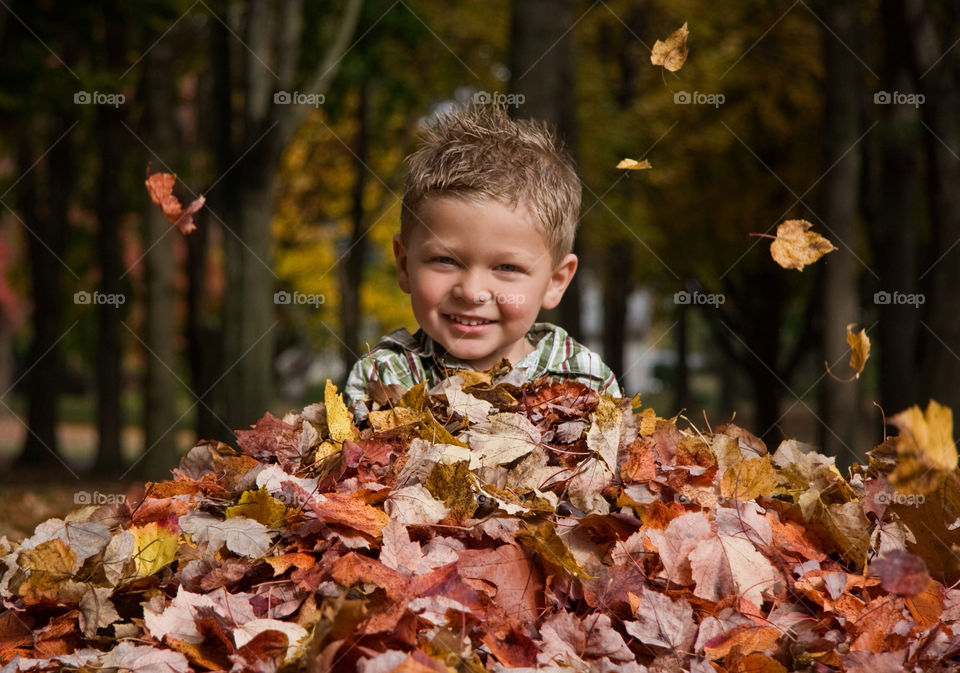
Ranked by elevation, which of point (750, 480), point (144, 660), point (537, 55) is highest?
point (537, 55)

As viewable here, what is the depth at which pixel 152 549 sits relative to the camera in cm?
203

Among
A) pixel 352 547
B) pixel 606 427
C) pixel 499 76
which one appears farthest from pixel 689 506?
pixel 499 76

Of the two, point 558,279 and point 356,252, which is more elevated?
point 356,252

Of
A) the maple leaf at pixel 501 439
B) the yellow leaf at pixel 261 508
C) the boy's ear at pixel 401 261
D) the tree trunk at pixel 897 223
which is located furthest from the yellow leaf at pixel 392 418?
the tree trunk at pixel 897 223

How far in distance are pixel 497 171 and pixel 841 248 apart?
6899mm

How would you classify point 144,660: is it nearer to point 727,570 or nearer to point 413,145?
→ point 727,570

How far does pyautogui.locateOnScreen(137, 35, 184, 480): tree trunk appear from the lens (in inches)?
391

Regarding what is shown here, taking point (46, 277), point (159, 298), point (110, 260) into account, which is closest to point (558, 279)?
point (159, 298)

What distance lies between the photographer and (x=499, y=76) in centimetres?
1434

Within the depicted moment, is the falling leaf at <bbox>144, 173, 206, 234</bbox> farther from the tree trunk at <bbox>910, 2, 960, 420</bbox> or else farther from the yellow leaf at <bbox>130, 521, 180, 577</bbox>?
the tree trunk at <bbox>910, 2, 960, 420</bbox>

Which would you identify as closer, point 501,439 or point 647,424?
point 501,439

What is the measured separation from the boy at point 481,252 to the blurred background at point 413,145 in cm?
156

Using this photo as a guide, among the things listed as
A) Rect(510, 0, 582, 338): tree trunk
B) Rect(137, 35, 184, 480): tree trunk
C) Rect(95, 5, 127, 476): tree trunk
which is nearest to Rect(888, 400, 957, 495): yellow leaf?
Answer: Rect(510, 0, 582, 338): tree trunk

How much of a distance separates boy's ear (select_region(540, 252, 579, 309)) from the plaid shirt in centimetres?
13
